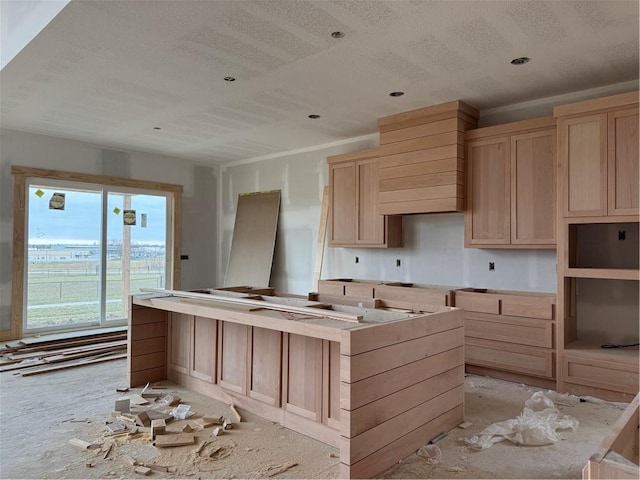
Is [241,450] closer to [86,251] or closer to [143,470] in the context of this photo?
[143,470]

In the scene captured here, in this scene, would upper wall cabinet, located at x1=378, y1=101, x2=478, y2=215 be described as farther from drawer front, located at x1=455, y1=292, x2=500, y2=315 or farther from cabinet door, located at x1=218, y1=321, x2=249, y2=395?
cabinet door, located at x1=218, y1=321, x2=249, y2=395

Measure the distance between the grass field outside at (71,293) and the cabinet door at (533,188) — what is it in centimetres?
536

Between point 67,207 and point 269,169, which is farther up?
point 269,169

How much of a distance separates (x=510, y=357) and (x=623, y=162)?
1818 mm

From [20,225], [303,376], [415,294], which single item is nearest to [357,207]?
[415,294]

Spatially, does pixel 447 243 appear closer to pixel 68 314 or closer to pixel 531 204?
pixel 531 204

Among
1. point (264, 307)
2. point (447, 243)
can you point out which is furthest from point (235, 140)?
point (264, 307)

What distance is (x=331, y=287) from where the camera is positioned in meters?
5.29

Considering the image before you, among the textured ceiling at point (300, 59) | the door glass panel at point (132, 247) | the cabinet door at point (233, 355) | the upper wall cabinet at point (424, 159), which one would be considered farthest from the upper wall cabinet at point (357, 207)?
the door glass panel at point (132, 247)

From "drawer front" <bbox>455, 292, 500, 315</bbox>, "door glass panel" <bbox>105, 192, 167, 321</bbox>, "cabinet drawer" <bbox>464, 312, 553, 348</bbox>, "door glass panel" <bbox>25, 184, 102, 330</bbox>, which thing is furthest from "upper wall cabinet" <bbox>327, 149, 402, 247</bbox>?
"door glass panel" <bbox>25, 184, 102, 330</bbox>

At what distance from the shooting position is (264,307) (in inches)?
118

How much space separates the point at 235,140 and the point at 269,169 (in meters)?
1.06

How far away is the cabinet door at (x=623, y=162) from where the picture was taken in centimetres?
329

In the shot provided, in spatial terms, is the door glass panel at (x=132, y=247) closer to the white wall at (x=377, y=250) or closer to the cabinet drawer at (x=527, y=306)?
the white wall at (x=377, y=250)
